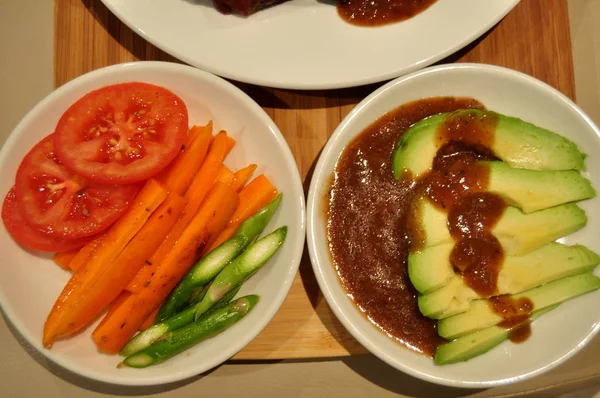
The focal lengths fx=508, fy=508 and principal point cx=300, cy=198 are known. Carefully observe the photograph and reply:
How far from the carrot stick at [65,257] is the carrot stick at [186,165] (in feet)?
1.50

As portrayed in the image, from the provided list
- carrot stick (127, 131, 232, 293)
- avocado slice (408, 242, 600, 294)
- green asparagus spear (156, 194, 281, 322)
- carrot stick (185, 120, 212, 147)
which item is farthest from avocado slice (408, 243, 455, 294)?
carrot stick (185, 120, 212, 147)

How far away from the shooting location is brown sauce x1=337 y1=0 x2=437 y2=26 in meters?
2.19

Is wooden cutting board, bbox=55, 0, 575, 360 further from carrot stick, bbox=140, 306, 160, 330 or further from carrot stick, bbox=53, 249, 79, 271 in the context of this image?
carrot stick, bbox=53, 249, 79, 271

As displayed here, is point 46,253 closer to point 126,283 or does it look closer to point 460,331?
point 126,283

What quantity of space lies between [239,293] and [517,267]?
1.09 metres

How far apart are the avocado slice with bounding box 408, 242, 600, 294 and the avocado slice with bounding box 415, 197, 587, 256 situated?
0.03 metres

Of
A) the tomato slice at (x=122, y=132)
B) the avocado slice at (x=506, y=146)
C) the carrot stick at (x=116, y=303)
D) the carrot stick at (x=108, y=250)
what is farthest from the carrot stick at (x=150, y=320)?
the avocado slice at (x=506, y=146)

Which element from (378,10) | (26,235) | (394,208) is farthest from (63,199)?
(378,10)

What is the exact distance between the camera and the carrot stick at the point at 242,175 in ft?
6.72

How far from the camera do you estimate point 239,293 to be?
210cm

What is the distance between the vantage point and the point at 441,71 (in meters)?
2.07

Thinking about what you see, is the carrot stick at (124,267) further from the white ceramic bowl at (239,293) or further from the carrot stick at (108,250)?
the white ceramic bowl at (239,293)

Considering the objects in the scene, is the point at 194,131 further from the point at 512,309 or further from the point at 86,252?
the point at 512,309

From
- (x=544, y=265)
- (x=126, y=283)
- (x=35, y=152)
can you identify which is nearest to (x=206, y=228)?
(x=126, y=283)
